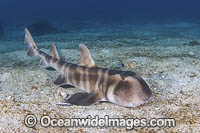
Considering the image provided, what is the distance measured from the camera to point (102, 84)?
3664mm

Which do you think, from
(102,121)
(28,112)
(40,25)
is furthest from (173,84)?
(40,25)

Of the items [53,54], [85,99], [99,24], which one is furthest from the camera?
[99,24]

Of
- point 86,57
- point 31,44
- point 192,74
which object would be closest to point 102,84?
point 86,57

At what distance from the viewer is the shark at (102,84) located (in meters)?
3.30

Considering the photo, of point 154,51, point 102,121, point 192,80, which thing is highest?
point 154,51

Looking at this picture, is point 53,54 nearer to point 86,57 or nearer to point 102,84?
point 86,57

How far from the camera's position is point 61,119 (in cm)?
331

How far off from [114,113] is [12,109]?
1.82 m

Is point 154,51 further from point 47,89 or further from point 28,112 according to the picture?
point 28,112

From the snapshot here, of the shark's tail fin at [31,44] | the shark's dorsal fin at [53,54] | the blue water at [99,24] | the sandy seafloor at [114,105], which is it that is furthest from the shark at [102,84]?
the blue water at [99,24]

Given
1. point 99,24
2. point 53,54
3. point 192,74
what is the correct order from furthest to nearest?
point 99,24 < point 53,54 < point 192,74

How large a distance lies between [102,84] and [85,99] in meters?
0.42

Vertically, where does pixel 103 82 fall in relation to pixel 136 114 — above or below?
above

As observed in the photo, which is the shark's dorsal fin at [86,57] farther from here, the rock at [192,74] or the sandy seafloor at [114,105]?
the rock at [192,74]
